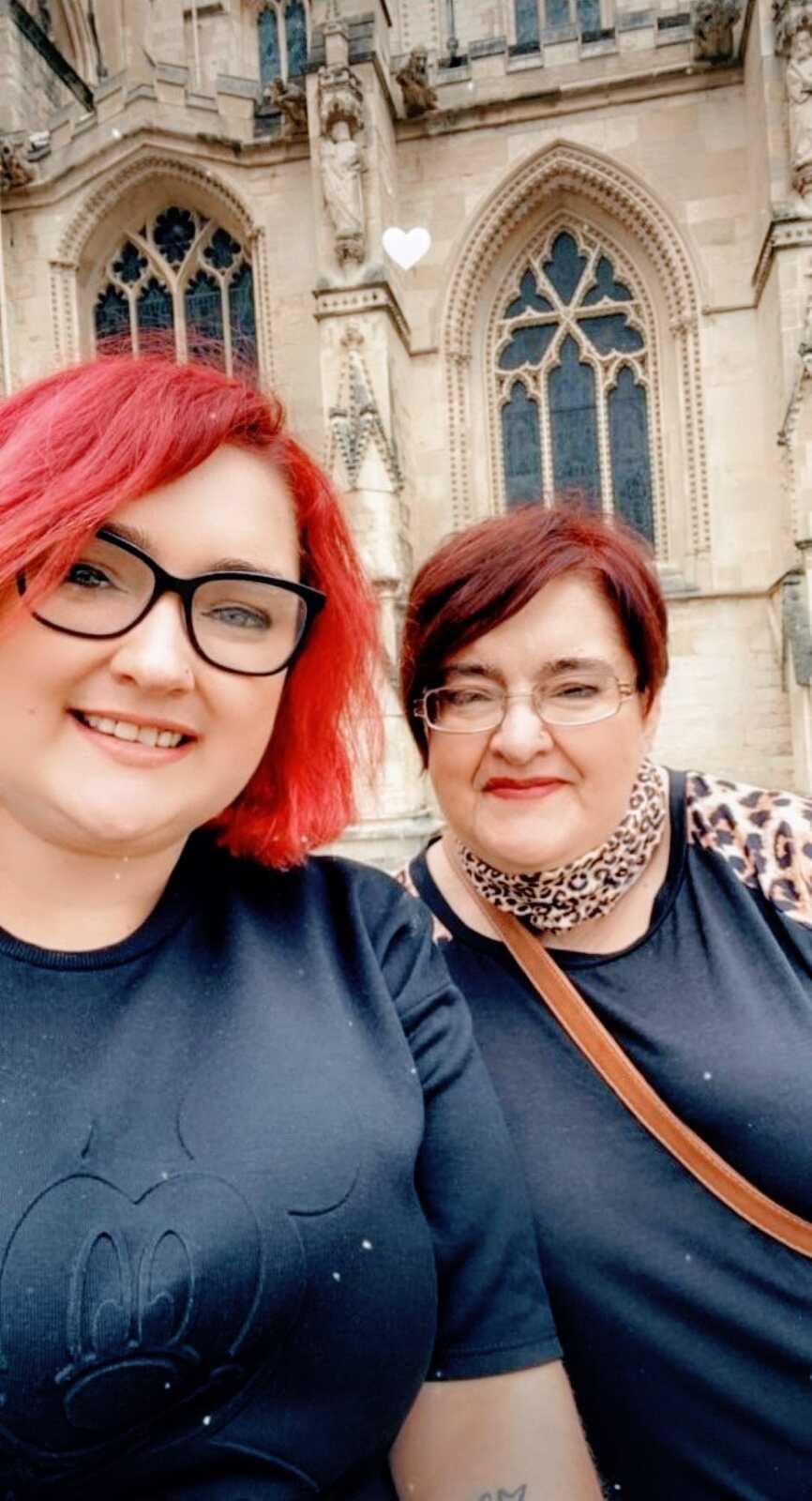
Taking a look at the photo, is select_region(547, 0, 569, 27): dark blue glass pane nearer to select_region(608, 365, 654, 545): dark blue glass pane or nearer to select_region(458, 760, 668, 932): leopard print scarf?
select_region(608, 365, 654, 545): dark blue glass pane

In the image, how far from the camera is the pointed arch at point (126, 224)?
10.8 metres

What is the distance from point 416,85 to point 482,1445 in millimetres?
11684

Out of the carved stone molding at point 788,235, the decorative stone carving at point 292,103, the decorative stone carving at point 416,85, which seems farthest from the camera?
the decorative stone carving at point 292,103

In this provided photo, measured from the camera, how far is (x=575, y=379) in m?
11.0

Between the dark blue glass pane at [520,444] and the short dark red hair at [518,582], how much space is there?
9.95 metres

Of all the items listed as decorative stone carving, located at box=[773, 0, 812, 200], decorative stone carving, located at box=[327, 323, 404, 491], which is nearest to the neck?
decorative stone carving, located at box=[327, 323, 404, 491]

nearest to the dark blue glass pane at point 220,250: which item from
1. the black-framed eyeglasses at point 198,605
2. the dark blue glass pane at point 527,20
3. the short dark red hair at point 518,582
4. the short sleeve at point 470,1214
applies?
the dark blue glass pane at point 527,20

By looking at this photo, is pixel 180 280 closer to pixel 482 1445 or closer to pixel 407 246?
pixel 407 246

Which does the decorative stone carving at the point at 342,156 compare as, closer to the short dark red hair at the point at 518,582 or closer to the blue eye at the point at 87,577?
the short dark red hair at the point at 518,582

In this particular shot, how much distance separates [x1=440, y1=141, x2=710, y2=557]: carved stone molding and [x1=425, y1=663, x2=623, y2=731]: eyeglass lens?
955cm

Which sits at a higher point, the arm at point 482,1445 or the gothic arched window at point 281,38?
the gothic arched window at point 281,38

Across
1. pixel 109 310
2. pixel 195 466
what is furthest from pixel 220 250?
pixel 195 466

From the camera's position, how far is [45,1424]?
2.67 ft

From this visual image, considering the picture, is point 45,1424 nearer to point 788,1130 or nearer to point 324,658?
point 324,658
